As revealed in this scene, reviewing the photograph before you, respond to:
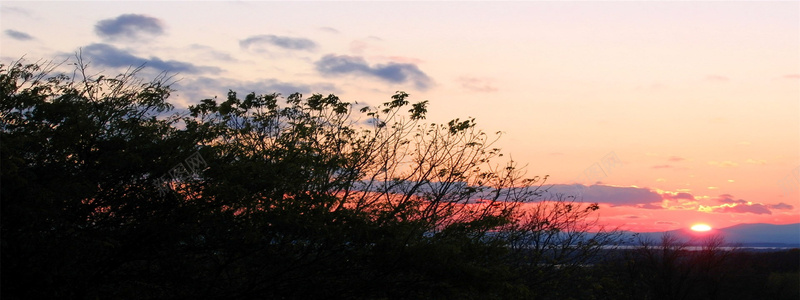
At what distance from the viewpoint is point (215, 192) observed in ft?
46.8

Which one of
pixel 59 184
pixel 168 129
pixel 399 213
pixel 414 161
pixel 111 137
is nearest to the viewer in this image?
pixel 59 184

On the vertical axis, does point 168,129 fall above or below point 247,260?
above

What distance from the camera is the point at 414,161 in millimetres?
21969

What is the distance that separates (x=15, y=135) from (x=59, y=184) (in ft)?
4.16

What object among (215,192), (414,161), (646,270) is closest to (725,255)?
(646,270)

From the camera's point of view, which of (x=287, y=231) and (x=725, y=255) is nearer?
(x=287, y=231)

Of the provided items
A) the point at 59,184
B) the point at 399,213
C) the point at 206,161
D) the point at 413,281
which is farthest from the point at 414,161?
the point at 59,184

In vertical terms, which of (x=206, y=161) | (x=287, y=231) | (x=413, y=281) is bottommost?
(x=413, y=281)

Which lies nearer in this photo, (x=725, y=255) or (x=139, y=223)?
(x=139, y=223)

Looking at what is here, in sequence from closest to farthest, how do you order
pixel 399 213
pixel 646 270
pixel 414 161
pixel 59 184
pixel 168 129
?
pixel 59 184 < pixel 168 129 < pixel 399 213 < pixel 414 161 < pixel 646 270

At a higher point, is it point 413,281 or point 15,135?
point 15,135

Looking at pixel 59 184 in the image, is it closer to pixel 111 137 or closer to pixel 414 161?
pixel 111 137

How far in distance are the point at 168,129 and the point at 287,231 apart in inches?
133

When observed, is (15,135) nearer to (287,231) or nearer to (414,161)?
(287,231)
